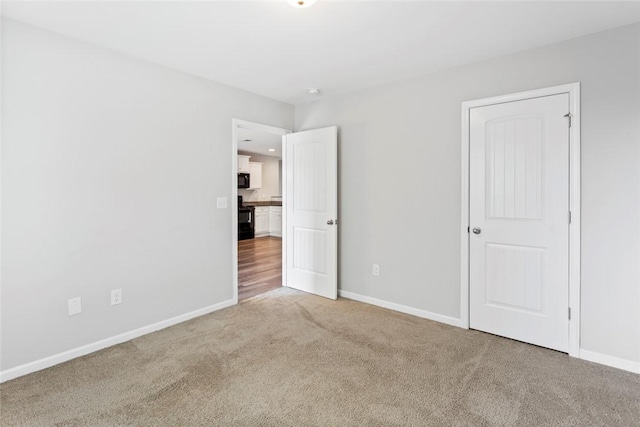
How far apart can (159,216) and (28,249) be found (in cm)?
91

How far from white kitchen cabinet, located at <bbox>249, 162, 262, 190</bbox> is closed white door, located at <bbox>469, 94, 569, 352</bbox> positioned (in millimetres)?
6740

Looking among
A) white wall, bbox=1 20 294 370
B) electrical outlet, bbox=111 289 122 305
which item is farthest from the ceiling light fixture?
electrical outlet, bbox=111 289 122 305

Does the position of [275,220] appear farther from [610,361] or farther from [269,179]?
[610,361]

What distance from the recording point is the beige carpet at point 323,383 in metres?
1.77

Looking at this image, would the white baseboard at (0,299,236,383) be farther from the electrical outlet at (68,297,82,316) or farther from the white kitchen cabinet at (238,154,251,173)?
the white kitchen cabinet at (238,154,251,173)

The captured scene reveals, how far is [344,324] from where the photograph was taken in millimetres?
3006

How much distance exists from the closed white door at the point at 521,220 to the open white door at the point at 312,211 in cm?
145

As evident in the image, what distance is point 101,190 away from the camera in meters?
2.52

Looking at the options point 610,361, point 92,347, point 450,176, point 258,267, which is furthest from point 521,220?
point 258,267

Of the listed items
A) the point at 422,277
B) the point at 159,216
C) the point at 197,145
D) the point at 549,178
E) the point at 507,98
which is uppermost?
the point at 507,98

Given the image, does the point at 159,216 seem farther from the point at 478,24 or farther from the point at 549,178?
the point at 549,178

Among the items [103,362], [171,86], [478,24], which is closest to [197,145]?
[171,86]

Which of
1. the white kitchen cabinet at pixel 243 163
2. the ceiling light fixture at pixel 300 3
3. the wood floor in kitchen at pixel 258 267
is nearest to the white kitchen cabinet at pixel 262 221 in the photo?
the wood floor in kitchen at pixel 258 267

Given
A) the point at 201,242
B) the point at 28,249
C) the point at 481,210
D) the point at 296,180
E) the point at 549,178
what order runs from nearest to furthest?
the point at 28,249, the point at 549,178, the point at 481,210, the point at 201,242, the point at 296,180
